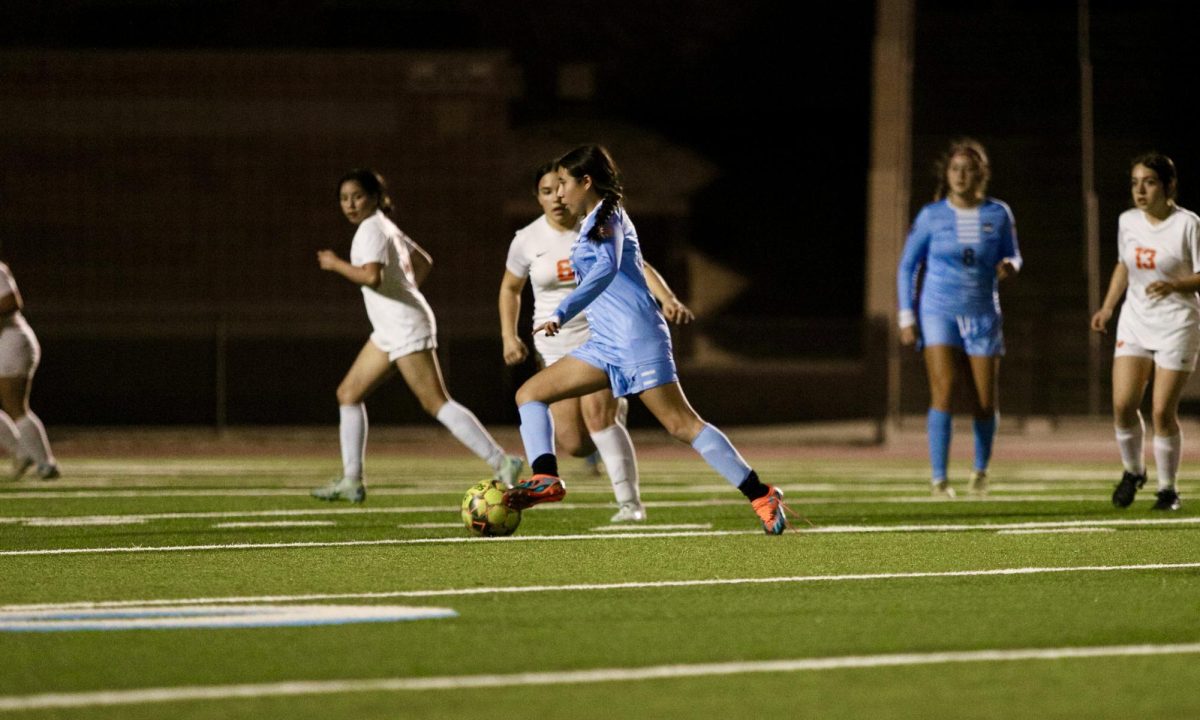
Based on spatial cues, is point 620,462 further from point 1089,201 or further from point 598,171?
point 1089,201

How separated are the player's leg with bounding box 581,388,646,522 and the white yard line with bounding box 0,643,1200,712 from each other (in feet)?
15.1

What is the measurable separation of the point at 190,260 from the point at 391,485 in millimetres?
13295

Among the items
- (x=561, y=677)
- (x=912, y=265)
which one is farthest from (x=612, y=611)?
(x=912, y=265)

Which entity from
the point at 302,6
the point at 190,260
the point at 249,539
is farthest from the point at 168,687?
the point at 302,6

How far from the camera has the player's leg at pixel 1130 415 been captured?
37.3 feet

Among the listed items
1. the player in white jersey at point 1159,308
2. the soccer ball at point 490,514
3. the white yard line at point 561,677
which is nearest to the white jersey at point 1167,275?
the player in white jersey at point 1159,308

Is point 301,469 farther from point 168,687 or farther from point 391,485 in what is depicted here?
point 168,687

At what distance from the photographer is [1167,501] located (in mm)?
11242

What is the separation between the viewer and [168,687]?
5.32 meters

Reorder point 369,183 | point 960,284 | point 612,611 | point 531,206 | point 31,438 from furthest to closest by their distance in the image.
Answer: point 531,206 → point 31,438 → point 960,284 → point 369,183 → point 612,611

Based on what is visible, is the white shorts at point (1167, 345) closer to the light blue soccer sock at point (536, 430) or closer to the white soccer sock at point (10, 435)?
the light blue soccer sock at point (536, 430)

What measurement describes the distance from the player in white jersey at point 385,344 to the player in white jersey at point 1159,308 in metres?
3.53

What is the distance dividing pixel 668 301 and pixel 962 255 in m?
3.22

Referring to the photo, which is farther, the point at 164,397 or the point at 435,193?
the point at 435,193
